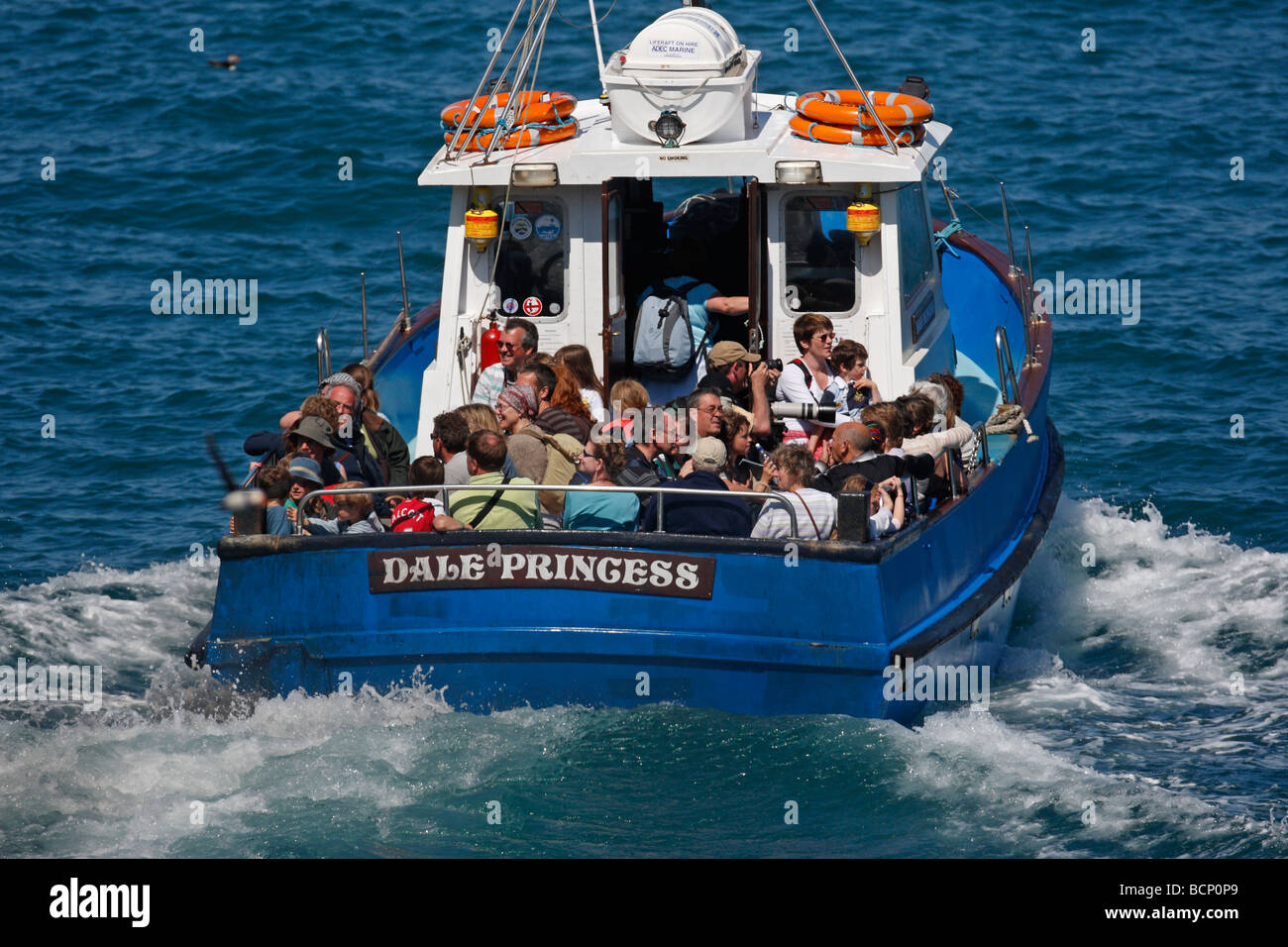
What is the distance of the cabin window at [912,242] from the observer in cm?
1150

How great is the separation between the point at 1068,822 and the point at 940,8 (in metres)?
21.1

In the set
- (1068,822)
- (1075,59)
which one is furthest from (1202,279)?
(1068,822)

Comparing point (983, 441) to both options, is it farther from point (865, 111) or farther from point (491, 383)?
point (491, 383)

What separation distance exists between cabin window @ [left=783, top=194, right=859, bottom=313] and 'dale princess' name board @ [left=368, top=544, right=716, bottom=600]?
3123 mm

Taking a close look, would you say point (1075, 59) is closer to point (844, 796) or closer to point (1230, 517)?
point (1230, 517)

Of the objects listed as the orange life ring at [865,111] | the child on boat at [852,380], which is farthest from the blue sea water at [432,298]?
the orange life ring at [865,111]

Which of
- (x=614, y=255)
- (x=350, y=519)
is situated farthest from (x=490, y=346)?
(x=350, y=519)

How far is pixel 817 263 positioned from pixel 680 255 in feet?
3.86

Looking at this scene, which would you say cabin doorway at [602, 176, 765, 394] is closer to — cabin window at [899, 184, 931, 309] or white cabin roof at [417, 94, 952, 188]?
white cabin roof at [417, 94, 952, 188]

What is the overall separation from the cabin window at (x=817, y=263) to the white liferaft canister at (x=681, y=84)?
0.70 m

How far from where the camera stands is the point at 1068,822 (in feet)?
28.3

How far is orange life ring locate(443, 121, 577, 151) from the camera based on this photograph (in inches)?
452

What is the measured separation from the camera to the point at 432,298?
20.0 m

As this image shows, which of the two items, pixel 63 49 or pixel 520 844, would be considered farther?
pixel 63 49
